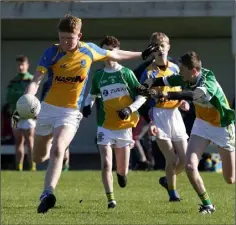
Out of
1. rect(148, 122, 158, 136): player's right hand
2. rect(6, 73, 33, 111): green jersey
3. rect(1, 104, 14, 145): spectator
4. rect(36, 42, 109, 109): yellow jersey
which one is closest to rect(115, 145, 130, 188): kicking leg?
rect(148, 122, 158, 136): player's right hand

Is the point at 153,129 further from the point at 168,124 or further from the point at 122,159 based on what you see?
the point at 122,159

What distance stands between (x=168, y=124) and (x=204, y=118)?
4.76 feet

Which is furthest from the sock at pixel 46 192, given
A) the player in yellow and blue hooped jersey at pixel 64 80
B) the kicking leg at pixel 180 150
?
the kicking leg at pixel 180 150

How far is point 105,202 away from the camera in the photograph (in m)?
12.1

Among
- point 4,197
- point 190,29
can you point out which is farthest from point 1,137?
point 4,197

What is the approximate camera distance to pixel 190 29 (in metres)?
22.2

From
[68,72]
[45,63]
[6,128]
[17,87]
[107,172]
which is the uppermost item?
[45,63]

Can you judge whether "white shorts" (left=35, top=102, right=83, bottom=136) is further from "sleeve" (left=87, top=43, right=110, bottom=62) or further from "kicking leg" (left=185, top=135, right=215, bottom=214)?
"kicking leg" (left=185, top=135, right=215, bottom=214)

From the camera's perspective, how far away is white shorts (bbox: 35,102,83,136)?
1041 cm

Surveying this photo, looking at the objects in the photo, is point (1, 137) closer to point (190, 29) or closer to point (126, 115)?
point (190, 29)

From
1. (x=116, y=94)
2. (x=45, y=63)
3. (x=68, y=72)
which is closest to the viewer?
(x=45, y=63)

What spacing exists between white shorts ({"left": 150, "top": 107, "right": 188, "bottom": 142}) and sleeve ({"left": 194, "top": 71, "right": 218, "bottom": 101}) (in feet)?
6.26

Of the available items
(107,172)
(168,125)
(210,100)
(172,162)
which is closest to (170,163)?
(172,162)

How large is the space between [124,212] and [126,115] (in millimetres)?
1164
